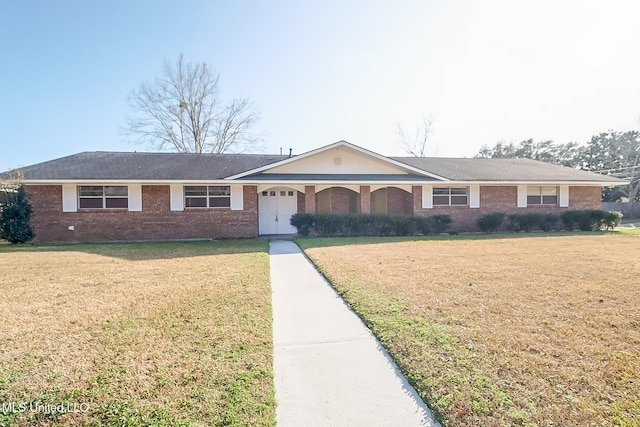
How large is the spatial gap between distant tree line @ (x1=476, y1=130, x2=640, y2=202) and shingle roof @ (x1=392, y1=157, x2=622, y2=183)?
2359 centimetres

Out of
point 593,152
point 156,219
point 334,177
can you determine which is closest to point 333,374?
point 334,177

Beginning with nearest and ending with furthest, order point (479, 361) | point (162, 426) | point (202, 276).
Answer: point (162, 426)
point (479, 361)
point (202, 276)

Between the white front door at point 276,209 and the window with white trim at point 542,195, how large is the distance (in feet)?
42.7

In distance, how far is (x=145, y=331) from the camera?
14.3ft

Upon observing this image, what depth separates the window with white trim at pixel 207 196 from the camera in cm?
1591

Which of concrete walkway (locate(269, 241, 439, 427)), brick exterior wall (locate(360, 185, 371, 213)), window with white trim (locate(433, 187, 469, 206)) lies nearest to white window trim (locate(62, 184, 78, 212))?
brick exterior wall (locate(360, 185, 371, 213))

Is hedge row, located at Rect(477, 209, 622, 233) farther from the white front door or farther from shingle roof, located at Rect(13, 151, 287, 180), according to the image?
shingle roof, located at Rect(13, 151, 287, 180)

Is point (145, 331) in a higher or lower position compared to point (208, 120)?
lower

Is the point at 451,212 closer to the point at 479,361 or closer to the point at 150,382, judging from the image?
the point at 479,361

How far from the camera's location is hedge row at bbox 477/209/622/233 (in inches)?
686

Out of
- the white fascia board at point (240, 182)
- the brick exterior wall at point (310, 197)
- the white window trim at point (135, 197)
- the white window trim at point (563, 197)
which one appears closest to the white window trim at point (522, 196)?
the white fascia board at point (240, 182)

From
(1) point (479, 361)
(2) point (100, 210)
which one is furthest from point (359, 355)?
(2) point (100, 210)

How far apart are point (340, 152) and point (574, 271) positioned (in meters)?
11.8

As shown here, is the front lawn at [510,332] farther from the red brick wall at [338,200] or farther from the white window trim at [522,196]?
the white window trim at [522,196]
